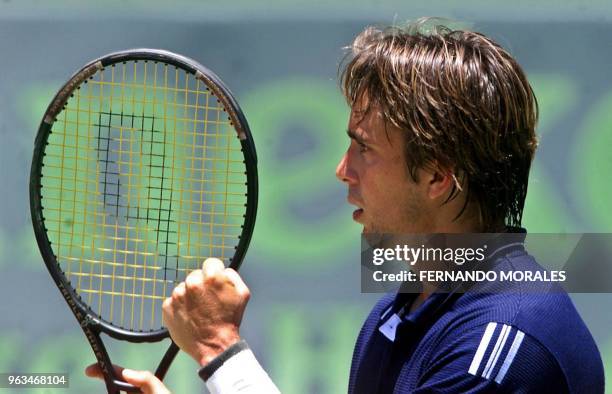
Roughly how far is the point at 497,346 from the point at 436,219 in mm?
336

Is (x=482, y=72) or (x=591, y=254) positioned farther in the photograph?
(x=591, y=254)

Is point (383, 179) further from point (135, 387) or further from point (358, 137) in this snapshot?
point (135, 387)

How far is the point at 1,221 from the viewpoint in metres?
3.95

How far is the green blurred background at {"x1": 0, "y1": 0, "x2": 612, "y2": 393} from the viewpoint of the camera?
387 centimetres

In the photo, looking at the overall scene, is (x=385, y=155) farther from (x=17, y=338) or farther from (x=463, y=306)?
(x=17, y=338)

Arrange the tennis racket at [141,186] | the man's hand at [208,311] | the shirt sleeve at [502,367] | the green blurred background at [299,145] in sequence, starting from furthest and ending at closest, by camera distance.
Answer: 1. the green blurred background at [299,145]
2. the tennis racket at [141,186]
3. the man's hand at [208,311]
4. the shirt sleeve at [502,367]

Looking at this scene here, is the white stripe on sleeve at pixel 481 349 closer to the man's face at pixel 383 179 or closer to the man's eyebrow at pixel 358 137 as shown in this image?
the man's face at pixel 383 179

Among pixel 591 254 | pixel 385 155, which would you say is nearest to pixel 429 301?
pixel 385 155

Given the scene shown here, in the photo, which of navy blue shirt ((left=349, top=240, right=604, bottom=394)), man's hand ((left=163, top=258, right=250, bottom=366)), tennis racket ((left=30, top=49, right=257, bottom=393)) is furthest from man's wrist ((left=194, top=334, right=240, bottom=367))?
tennis racket ((left=30, top=49, right=257, bottom=393))

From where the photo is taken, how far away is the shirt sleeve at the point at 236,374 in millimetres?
1662

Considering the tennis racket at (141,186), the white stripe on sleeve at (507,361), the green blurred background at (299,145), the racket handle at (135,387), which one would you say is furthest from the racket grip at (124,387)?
the green blurred background at (299,145)

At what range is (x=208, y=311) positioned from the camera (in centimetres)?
173

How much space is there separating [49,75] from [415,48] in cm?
236

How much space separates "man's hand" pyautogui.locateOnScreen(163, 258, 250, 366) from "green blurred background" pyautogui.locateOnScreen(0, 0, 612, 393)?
6.94 ft
